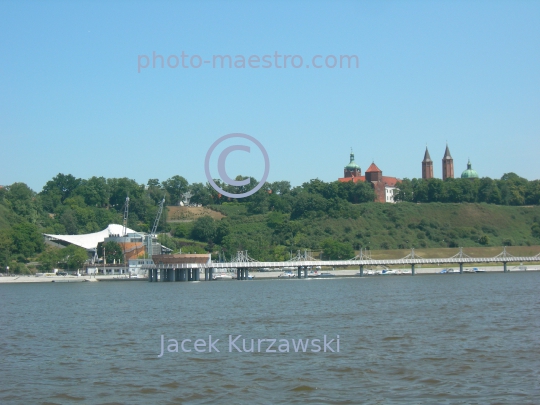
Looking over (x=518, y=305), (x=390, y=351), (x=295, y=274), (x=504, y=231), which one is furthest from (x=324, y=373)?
(x=504, y=231)

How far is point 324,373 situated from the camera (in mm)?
23141

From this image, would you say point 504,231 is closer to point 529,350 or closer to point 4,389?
point 529,350

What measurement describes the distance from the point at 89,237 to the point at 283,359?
415 feet

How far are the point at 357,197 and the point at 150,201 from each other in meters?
51.3

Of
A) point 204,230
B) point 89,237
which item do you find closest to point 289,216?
point 204,230

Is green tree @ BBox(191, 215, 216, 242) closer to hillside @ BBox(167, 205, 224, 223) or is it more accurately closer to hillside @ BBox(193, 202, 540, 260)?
hillside @ BBox(193, 202, 540, 260)

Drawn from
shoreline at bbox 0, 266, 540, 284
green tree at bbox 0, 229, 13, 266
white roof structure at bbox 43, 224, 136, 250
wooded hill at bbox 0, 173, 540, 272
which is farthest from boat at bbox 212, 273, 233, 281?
green tree at bbox 0, 229, 13, 266

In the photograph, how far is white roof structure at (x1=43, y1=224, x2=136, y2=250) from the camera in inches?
5566

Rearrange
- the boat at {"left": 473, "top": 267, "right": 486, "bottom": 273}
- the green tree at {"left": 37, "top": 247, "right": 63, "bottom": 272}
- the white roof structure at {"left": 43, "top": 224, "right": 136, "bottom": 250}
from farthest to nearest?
the white roof structure at {"left": 43, "top": 224, "right": 136, "bottom": 250}, the boat at {"left": 473, "top": 267, "right": 486, "bottom": 273}, the green tree at {"left": 37, "top": 247, "right": 63, "bottom": 272}

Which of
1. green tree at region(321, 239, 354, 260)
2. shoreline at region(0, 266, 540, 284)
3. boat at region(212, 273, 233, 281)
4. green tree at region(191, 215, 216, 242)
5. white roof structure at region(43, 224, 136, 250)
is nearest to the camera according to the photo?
shoreline at region(0, 266, 540, 284)

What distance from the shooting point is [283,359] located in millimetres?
25859

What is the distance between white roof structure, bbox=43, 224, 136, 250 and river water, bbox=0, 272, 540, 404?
327 ft

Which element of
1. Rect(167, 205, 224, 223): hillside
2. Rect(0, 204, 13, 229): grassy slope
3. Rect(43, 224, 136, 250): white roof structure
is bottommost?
Rect(43, 224, 136, 250): white roof structure

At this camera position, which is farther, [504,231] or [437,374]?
[504,231]
